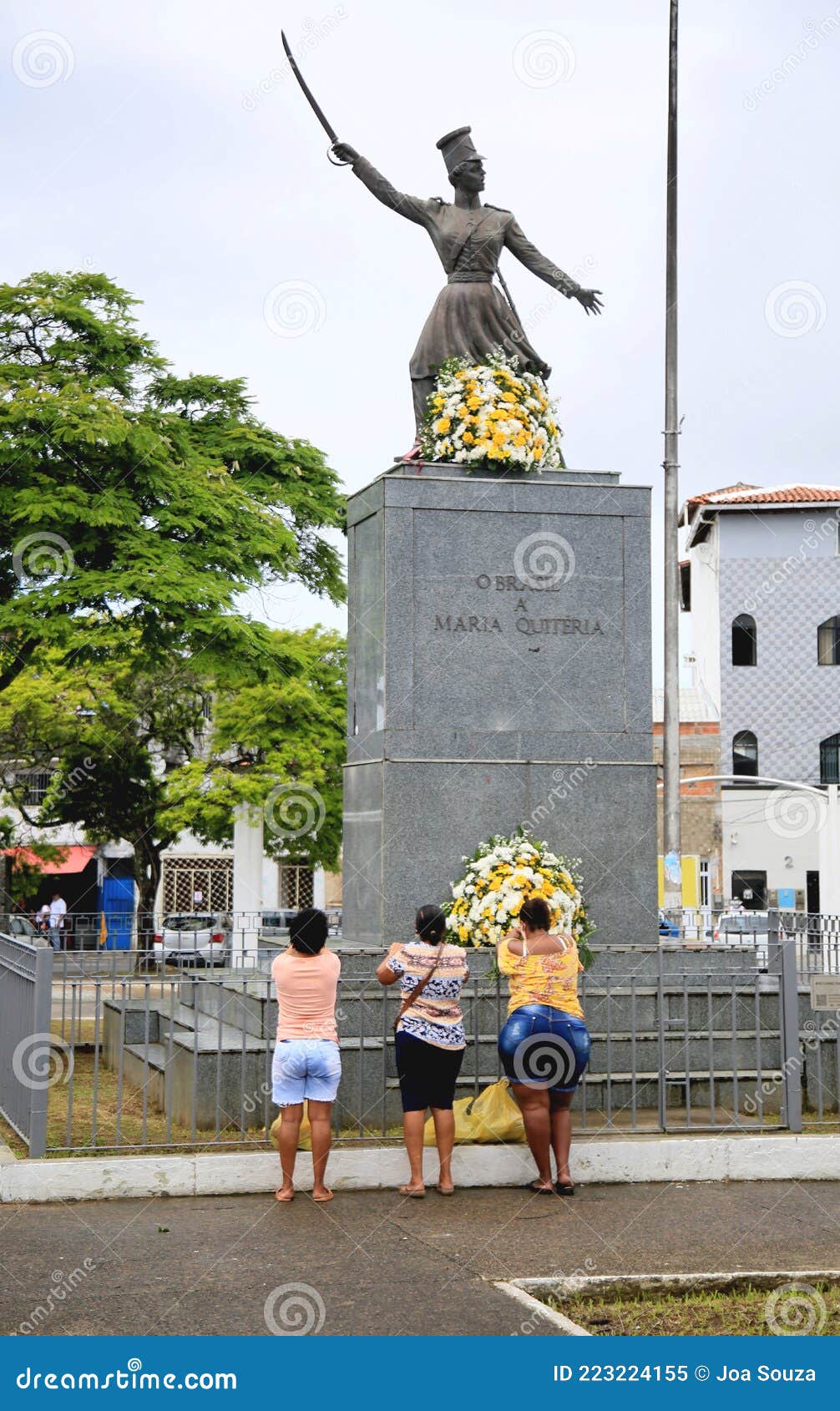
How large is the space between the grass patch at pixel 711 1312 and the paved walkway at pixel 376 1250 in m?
0.28

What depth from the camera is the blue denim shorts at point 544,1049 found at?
9148mm

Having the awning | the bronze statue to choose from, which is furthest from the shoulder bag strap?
the awning

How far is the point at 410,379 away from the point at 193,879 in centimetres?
4100

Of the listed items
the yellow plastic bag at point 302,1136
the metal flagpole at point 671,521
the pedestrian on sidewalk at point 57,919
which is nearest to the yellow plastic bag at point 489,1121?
the yellow plastic bag at point 302,1136

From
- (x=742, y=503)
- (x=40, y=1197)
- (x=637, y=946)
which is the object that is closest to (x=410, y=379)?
(x=637, y=946)

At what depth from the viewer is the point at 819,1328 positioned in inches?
249

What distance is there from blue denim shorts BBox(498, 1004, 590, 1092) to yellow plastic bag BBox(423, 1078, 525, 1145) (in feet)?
1.84

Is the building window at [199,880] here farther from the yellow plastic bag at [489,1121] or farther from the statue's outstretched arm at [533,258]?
the yellow plastic bag at [489,1121]

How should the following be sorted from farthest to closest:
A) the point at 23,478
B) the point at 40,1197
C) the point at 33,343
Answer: the point at 33,343 < the point at 23,478 < the point at 40,1197

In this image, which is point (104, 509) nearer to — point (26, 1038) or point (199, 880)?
point (26, 1038)

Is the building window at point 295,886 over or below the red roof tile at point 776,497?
below

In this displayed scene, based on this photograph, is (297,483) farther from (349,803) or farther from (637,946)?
(637,946)

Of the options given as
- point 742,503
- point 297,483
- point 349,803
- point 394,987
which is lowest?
point 394,987

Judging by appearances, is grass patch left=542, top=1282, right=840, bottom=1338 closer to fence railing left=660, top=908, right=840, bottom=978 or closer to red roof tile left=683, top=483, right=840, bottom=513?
fence railing left=660, top=908, right=840, bottom=978
